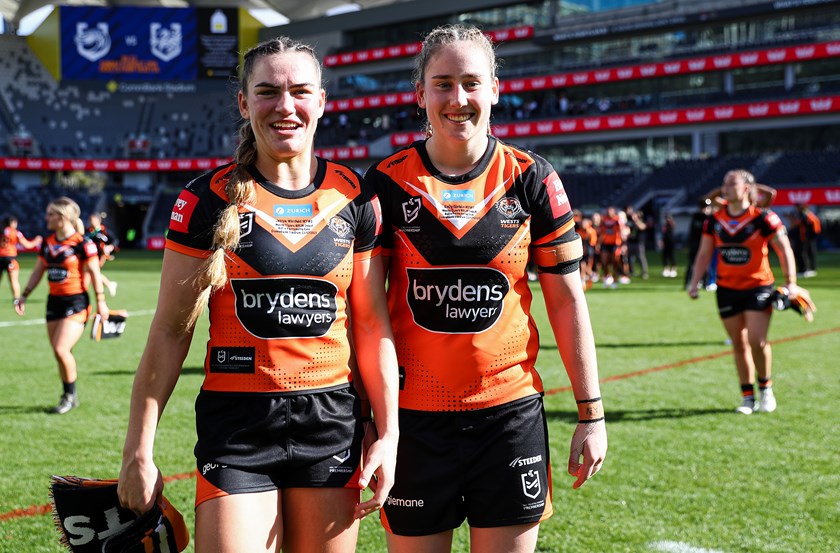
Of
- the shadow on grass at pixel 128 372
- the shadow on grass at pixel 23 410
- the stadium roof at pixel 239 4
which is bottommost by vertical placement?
the shadow on grass at pixel 128 372

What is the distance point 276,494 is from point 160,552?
0.40 m

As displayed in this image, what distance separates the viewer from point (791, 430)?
693 cm

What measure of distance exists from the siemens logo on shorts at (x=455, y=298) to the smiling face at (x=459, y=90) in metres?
0.45

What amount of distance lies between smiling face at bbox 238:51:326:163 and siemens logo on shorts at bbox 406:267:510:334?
0.60m

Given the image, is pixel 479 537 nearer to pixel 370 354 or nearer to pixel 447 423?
pixel 447 423

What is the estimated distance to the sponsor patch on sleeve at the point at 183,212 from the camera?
248 cm

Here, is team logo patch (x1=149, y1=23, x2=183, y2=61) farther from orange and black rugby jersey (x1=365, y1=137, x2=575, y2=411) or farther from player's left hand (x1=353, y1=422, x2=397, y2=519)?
player's left hand (x1=353, y1=422, x2=397, y2=519)

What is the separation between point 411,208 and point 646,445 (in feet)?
14.4

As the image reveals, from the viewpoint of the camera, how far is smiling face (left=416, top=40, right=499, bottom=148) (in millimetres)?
2725

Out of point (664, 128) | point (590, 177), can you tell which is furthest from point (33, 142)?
point (664, 128)

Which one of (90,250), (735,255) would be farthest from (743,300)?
(90,250)

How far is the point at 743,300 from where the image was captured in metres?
7.62

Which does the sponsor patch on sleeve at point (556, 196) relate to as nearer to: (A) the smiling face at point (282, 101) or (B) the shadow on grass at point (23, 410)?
(A) the smiling face at point (282, 101)

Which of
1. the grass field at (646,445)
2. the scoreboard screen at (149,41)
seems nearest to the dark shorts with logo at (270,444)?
the grass field at (646,445)
